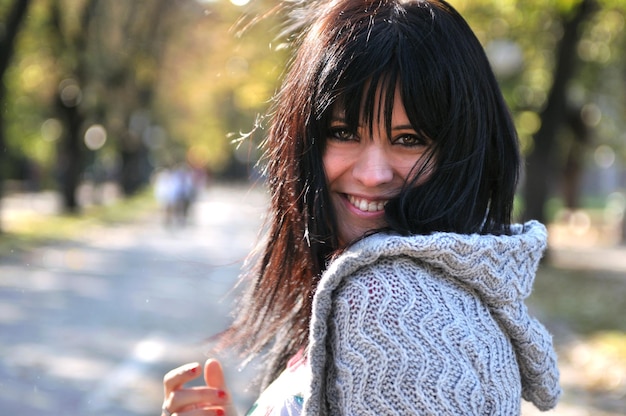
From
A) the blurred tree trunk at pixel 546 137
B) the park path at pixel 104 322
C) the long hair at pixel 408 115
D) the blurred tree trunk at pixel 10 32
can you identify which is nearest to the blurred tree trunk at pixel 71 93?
the blurred tree trunk at pixel 10 32

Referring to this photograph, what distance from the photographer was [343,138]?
5.27 feet

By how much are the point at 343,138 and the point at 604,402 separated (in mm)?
5960

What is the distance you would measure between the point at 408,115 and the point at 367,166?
0.13 m

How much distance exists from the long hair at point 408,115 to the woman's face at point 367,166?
2 centimetres

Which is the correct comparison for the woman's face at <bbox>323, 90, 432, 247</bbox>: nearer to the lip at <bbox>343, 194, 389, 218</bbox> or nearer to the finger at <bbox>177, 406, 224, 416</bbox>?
the lip at <bbox>343, 194, 389, 218</bbox>

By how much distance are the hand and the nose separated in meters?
0.57

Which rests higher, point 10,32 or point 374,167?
point 10,32

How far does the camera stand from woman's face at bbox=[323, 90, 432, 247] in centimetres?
155

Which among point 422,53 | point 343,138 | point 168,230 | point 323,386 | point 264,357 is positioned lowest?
point 168,230

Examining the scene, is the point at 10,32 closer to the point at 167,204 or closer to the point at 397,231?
the point at 167,204

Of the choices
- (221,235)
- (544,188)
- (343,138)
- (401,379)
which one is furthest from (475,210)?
(221,235)

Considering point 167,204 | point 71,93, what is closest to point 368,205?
point 167,204

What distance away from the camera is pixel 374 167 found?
1.57 metres

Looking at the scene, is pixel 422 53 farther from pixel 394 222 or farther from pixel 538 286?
pixel 538 286
